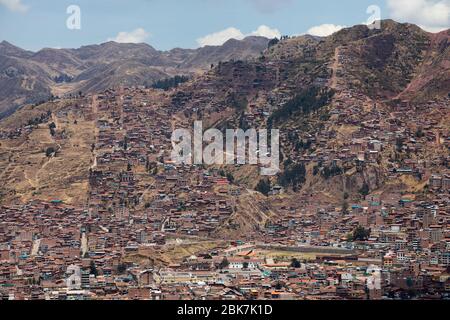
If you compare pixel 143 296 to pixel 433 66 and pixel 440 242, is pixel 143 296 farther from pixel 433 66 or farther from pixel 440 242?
pixel 433 66

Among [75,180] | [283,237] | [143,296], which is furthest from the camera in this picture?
[75,180]

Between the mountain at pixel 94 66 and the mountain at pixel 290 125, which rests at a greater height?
the mountain at pixel 94 66

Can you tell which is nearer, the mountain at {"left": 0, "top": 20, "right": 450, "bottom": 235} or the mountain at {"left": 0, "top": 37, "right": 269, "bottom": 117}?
the mountain at {"left": 0, "top": 20, "right": 450, "bottom": 235}

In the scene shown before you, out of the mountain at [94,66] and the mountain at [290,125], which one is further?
the mountain at [94,66]

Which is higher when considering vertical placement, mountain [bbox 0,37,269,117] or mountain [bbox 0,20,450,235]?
mountain [bbox 0,37,269,117]

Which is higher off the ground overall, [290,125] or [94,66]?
[94,66]

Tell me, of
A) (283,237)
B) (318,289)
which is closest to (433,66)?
(283,237)

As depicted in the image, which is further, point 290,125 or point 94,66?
point 94,66
